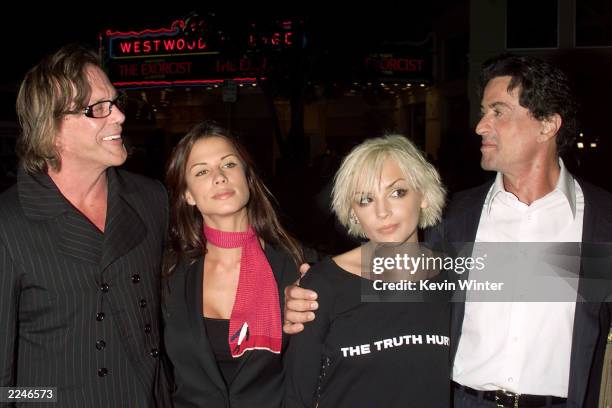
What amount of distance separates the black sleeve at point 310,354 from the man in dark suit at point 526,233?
2.0 inches

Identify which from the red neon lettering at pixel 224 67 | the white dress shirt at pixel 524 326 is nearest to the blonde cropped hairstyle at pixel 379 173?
the white dress shirt at pixel 524 326

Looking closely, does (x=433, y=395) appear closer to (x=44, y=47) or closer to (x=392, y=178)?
(x=392, y=178)

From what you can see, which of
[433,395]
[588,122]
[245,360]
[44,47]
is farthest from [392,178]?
[44,47]

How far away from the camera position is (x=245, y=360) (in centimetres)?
266

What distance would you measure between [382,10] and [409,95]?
9910mm

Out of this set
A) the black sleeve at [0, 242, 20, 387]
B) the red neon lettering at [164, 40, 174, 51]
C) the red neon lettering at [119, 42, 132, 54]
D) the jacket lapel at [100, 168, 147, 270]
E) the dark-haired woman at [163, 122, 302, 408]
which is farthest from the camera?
the red neon lettering at [119, 42, 132, 54]

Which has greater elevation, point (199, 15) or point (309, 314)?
point (199, 15)

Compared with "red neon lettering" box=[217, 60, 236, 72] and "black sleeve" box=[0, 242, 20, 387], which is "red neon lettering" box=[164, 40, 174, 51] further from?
"black sleeve" box=[0, 242, 20, 387]

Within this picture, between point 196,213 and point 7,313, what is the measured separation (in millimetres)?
1108

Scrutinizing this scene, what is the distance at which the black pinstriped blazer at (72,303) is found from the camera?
7.69 ft

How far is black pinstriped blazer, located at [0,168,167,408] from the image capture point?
2344mm

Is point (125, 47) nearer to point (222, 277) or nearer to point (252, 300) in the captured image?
point (222, 277)

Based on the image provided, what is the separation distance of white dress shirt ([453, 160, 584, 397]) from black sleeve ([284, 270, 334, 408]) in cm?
78

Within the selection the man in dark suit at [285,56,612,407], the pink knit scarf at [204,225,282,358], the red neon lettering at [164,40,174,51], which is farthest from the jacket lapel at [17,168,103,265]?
the red neon lettering at [164,40,174,51]
